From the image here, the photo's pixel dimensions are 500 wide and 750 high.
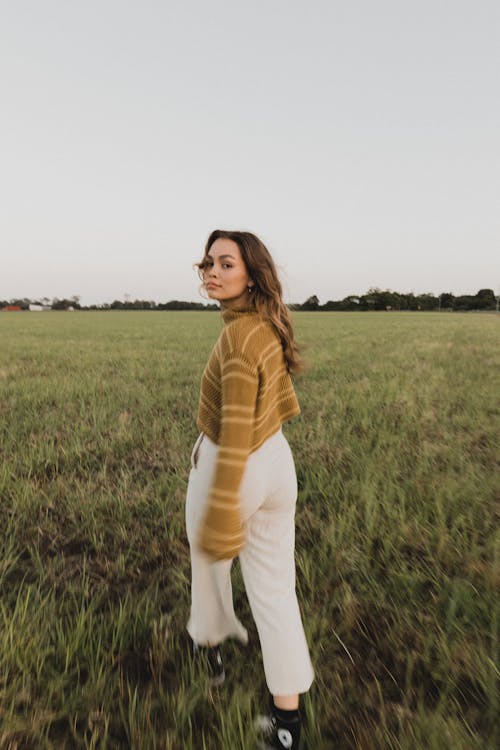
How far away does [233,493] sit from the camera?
3.71ft

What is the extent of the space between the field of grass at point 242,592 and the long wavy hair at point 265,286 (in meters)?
1.35

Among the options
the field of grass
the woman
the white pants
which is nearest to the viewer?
the woman

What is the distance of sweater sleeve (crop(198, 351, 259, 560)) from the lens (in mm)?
1116

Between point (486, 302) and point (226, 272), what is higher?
point (486, 302)

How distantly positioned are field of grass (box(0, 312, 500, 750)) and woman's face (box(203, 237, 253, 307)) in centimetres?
148

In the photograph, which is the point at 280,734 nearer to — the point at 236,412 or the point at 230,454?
the point at 230,454

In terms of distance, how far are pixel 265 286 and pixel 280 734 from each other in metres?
1.50

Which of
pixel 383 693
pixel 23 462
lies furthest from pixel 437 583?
pixel 23 462

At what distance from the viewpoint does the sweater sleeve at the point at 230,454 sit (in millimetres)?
1116

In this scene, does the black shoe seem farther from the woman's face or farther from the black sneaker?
the woman's face

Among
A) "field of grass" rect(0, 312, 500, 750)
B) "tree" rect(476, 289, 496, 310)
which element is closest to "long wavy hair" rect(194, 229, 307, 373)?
"field of grass" rect(0, 312, 500, 750)

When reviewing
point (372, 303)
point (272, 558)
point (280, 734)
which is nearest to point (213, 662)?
point (280, 734)

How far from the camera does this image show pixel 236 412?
1.12m

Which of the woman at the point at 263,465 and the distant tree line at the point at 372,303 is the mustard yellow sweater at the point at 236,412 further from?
the distant tree line at the point at 372,303
